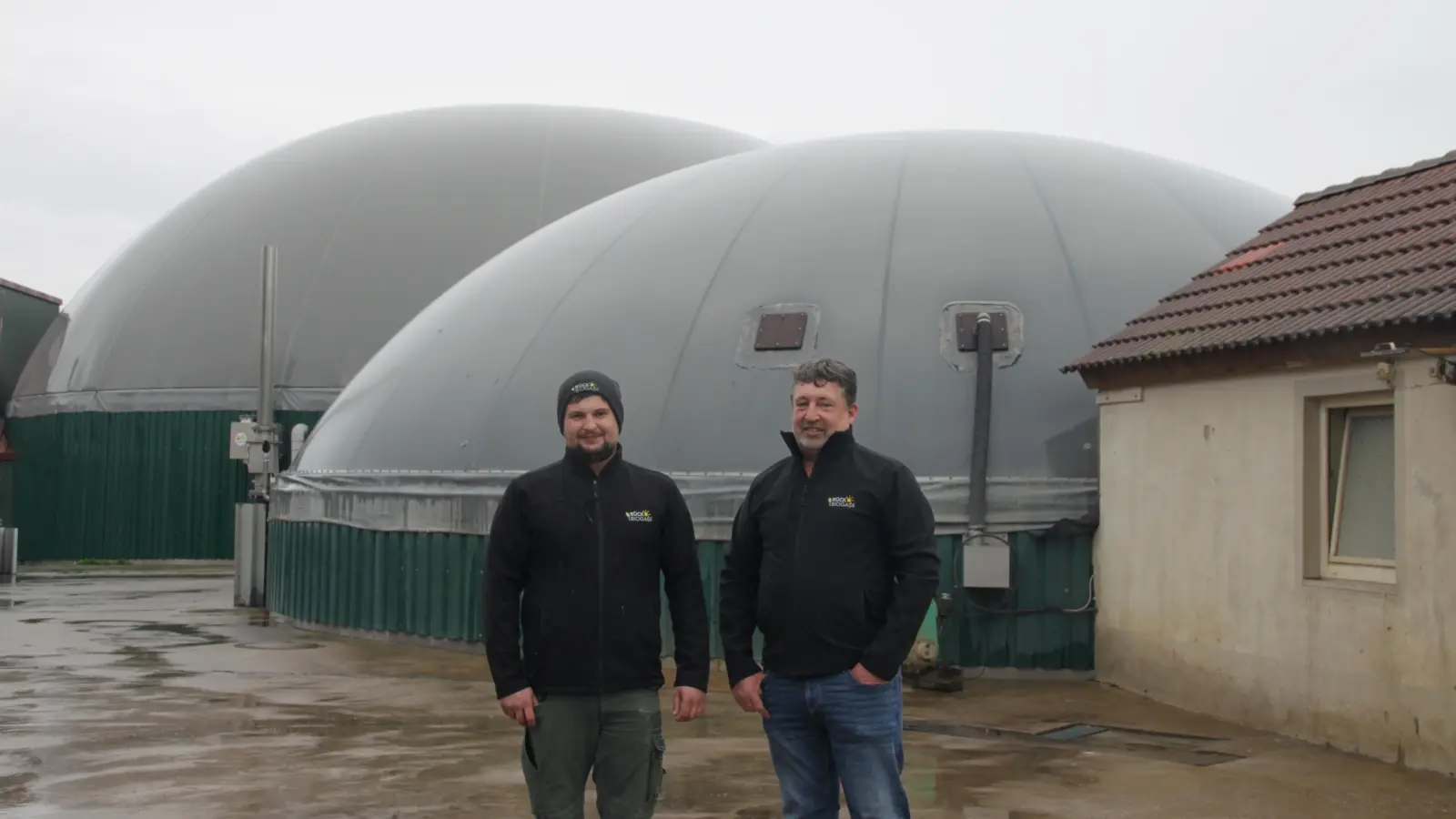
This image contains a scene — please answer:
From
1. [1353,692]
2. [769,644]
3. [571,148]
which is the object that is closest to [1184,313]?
[1353,692]

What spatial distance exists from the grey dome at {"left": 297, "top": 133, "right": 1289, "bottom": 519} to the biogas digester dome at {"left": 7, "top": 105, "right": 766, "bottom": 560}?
1549cm

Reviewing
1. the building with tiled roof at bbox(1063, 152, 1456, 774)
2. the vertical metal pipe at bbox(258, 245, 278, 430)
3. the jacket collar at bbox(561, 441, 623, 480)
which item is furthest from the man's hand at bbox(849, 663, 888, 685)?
the vertical metal pipe at bbox(258, 245, 278, 430)

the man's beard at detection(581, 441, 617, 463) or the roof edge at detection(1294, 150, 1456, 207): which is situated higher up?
the roof edge at detection(1294, 150, 1456, 207)

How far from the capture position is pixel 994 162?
16484 millimetres

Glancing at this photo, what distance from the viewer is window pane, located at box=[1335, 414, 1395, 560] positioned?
9.44 metres

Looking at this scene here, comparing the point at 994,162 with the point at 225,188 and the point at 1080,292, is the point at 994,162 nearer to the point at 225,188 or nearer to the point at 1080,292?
the point at 1080,292

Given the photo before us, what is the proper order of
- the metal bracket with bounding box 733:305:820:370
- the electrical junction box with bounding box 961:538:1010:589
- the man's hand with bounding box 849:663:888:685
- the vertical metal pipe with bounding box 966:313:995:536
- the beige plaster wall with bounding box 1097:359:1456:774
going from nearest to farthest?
1. the man's hand with bounding box 849:663:888:685
2. the beige plaster wall with bounding box 1097:359:1456:774
3. the electrical junction box with bounding box 961:538:1010:589
4. the vertical metal pipe with bounding box 966:313:995:536
5. the metal bracket with bounding box 733:305:820:370

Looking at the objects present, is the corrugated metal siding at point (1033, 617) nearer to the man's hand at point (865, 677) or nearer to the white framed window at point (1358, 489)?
the white framed window at point (1358, 489)

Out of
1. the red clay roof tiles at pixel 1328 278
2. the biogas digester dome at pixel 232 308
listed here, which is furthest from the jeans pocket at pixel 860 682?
the biogas digester dome at pixel 232 308

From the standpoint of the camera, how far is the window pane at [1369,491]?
944cm

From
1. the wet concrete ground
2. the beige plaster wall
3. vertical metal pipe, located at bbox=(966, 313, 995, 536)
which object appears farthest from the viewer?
vertical metal pipe, located at bbox=(966, 313, 995, 536)

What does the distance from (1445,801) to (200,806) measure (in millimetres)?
5995

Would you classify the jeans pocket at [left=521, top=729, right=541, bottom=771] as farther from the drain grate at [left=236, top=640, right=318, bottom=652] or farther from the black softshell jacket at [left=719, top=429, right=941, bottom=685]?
the drain grate at [left=236, top=640, right=318, bottom=652]

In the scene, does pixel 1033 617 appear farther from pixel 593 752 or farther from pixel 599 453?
pixel 599 453
